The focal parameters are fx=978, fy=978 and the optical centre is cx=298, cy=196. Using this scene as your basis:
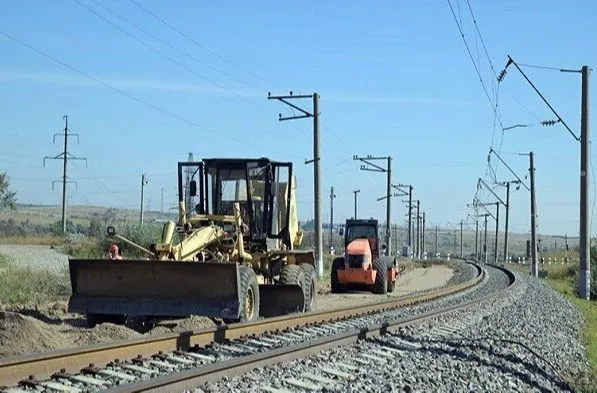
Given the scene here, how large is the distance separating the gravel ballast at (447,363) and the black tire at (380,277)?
46.3 ft

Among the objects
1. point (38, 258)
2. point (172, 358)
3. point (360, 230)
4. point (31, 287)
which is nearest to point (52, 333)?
point (172, 358)

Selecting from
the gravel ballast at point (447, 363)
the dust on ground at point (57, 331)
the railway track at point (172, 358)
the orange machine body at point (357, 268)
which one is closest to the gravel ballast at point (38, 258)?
the orange machine body at point (357, 268)

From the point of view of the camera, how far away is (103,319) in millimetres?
17688

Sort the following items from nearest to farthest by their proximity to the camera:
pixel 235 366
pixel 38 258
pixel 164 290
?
pixel 235 366 → pixel 164 290 → pixel 38 258

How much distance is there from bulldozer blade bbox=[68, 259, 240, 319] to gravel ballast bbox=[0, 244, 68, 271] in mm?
26595

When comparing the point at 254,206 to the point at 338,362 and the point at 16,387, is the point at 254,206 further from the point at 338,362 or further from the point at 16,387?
the point at 16,387

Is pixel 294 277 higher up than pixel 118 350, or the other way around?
pixel 294 277

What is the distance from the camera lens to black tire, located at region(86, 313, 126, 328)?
17.4 m

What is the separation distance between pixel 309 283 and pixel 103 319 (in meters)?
6.00

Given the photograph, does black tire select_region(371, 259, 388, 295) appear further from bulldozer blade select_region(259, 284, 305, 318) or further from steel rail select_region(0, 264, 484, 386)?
steel rail select_region(0, 264, 484, 386)

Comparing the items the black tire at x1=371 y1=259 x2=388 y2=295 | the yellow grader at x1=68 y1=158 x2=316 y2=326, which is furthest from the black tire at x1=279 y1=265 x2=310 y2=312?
the black tire at x1=371 y1=259 x2=388 y2=295

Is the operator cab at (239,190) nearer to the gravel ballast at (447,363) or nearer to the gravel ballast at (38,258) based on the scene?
the gravel ballast at (447,363)

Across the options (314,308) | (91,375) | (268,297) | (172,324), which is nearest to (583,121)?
(314,308)

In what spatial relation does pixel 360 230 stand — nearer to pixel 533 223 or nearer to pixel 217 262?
pixel 217 262
